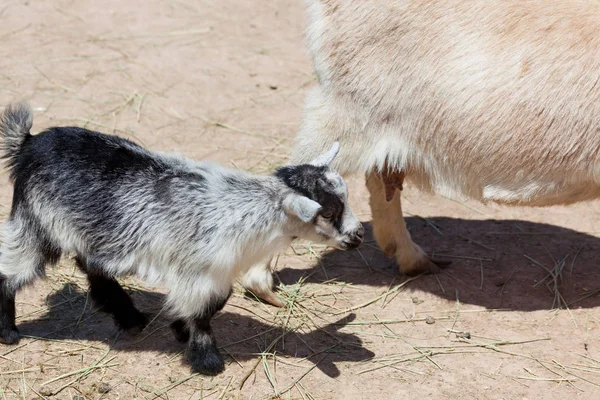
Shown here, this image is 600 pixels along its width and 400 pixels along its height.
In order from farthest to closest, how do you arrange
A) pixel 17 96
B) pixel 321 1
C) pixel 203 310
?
pixel 17 96
pixel 321 1
pixel 203 310

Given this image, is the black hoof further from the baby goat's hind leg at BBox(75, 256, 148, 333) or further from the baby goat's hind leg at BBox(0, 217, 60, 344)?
the baby goat's hind leg at BBox(0, 217, 60, 344)

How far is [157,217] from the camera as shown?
12.9 feet

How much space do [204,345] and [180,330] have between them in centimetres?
34

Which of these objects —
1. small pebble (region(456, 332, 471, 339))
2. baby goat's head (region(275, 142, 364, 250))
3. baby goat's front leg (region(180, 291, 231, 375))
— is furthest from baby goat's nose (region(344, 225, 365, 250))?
small pebble (region(456, 332, 471, 339))

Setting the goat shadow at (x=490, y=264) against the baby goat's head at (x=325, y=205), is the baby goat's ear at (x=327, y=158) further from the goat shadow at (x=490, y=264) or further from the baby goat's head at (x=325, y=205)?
the goat shadow at (x=490, y=264)

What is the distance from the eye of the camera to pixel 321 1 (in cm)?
484

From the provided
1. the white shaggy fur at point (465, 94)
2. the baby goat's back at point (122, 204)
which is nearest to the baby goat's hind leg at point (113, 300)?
the baby goat's back at point (122, 204)

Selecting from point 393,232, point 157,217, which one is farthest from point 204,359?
point 393,232

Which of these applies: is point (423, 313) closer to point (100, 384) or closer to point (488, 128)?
point (488, 128)

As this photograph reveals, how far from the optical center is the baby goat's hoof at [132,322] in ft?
14.4

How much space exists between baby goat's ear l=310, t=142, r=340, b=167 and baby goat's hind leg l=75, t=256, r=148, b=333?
129cm

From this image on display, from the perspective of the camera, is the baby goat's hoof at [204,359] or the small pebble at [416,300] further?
the small pebble at [416,300]

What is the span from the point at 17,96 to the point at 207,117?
5.40ft

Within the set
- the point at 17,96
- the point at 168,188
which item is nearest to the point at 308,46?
the point at 168,188
